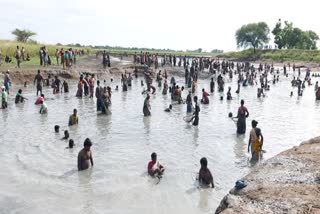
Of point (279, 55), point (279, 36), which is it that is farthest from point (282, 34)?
point (279, 55)

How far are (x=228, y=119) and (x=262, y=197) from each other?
50.8 feet

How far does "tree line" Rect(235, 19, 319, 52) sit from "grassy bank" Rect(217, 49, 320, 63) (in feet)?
17.6

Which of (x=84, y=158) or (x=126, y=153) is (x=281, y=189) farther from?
(x=126, y=153)

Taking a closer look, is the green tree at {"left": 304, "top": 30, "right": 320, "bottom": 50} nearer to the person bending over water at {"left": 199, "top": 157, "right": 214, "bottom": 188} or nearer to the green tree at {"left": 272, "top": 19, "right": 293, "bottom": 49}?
the green tree at {"left": 272, "top": 19, "right": 293, "bottom": 49}

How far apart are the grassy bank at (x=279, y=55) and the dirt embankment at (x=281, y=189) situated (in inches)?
2871

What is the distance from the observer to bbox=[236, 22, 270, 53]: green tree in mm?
115750

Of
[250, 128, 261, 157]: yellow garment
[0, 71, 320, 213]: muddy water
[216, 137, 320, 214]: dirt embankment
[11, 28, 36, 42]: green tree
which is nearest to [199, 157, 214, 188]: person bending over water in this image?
[0, 71, 320, 213]: muddy water

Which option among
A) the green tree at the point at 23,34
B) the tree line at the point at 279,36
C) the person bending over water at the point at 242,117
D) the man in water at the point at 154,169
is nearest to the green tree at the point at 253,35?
the tree line at the point at 279,36

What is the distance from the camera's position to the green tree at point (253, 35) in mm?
115750

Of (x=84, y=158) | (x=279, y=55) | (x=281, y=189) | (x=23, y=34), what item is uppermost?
(x=23, y=34)

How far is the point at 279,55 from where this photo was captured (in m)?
92.1

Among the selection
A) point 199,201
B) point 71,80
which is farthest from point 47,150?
point 71,80

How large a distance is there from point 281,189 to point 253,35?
369ft

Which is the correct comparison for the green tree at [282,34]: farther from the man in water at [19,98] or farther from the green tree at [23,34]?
the man in water at [19,98]
